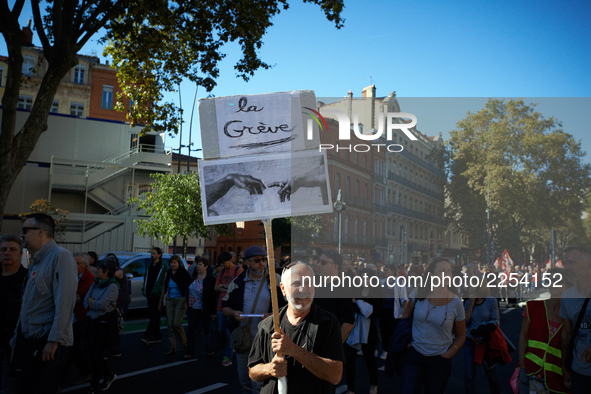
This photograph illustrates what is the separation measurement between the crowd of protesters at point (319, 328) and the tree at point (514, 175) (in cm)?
67

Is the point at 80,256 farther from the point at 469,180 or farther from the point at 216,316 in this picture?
the point at 469,180

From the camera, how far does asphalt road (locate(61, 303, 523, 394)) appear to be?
24.0ft

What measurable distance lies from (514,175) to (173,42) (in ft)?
26.6

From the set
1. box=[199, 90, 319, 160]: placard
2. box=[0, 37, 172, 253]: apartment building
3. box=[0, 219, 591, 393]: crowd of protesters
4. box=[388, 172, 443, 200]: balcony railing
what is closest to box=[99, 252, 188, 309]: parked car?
box=[0, 219, 591, 393]: crowd of protesters

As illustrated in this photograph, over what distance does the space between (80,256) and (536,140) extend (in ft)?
21.3

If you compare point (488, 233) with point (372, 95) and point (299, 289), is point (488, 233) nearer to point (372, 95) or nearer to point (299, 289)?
point (372, 95)

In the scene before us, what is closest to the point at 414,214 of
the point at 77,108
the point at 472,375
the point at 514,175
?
the point at 514,175

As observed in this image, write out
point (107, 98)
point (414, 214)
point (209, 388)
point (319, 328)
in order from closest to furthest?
point (319, 328) → point (209, 388) → point (414, 214) → point (107, 98)

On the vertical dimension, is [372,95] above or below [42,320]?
above

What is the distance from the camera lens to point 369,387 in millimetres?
7676

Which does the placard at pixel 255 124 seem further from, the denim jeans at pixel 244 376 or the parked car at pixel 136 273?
the parked car at pixel 136 273

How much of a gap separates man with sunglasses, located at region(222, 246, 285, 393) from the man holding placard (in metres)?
2.30

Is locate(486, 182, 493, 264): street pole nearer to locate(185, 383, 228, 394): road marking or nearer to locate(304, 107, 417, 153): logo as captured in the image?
locate(304, 107, 417, 153): logo

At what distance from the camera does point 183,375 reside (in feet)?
26.7
